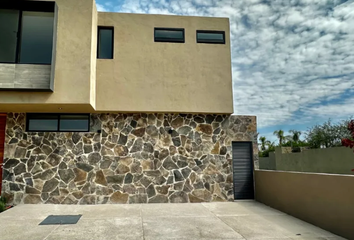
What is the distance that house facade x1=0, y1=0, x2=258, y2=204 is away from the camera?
7.91 metres

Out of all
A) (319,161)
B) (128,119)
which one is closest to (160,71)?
(128,119)

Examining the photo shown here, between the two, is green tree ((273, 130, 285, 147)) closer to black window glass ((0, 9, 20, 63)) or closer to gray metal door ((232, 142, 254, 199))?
gray metal door ((232, 142, 254, 199))

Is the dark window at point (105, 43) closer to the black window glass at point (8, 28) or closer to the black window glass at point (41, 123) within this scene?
the black window glass at point (8, 28)

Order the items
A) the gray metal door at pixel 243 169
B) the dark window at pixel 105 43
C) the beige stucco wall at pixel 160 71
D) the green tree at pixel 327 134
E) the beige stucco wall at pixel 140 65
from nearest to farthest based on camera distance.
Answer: the beige stucco wall at pixel 140 65 < the beige stucco wall at pixel 160 71 < the dark window at pixel 105 43 < the gray metal door at pixel 243 169 < the green tree at pixel 327 134

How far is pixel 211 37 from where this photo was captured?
9.55 metres

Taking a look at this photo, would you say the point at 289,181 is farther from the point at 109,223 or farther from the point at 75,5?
the point at 75,5

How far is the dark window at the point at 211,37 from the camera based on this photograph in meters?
9.46

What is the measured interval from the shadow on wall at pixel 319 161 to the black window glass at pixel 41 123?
36.2 ft

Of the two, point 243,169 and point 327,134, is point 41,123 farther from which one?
point 327,134

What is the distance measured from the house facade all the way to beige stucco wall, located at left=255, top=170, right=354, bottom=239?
1.64 meters

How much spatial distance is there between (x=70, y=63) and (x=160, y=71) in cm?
288

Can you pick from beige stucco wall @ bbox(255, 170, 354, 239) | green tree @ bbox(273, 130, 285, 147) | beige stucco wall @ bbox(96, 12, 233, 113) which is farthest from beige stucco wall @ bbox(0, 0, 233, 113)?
green tree @ bbox(273, 130, 285, 147)

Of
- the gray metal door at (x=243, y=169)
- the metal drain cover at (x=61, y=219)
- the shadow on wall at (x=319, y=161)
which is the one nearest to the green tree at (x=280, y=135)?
the shadow on wall at (x=319, y=161)

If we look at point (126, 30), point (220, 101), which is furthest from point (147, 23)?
point (220, 101)
